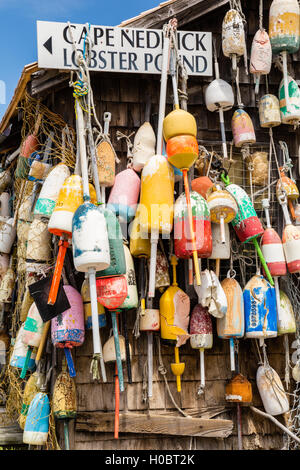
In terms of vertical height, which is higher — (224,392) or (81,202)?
(81,202)

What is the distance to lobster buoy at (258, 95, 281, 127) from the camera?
201 inches

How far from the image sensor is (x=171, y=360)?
4.73 metres

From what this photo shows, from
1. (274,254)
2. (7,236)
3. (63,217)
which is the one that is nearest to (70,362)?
(63,217)

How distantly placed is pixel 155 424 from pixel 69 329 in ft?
3.12

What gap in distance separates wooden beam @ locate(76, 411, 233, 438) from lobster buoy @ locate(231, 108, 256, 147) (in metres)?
2.13

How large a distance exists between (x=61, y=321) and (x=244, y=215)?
1544mm

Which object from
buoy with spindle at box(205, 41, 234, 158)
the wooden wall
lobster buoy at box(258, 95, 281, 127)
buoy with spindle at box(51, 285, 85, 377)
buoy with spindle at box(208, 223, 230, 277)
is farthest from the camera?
lobster buoy at box(258, 95, 281, 127)

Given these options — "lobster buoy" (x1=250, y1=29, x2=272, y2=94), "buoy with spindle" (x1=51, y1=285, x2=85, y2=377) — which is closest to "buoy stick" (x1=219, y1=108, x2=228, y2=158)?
"lobster buoy" (x1=250, y1=29, x2=272, y2=94)

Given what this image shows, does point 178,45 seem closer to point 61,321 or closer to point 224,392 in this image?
point 61,321

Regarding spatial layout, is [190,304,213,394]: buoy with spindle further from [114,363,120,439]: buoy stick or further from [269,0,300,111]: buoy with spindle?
[269,0,300,111]: buoy with spindle

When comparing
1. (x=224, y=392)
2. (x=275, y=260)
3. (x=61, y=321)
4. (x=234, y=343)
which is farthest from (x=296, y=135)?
(x=61, y=321)

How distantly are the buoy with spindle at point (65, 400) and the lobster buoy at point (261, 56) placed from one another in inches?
109

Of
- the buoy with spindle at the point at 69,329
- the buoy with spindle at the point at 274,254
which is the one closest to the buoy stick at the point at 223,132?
the buoy with spindle at the point at 274,254

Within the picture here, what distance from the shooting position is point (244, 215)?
15.6ft
